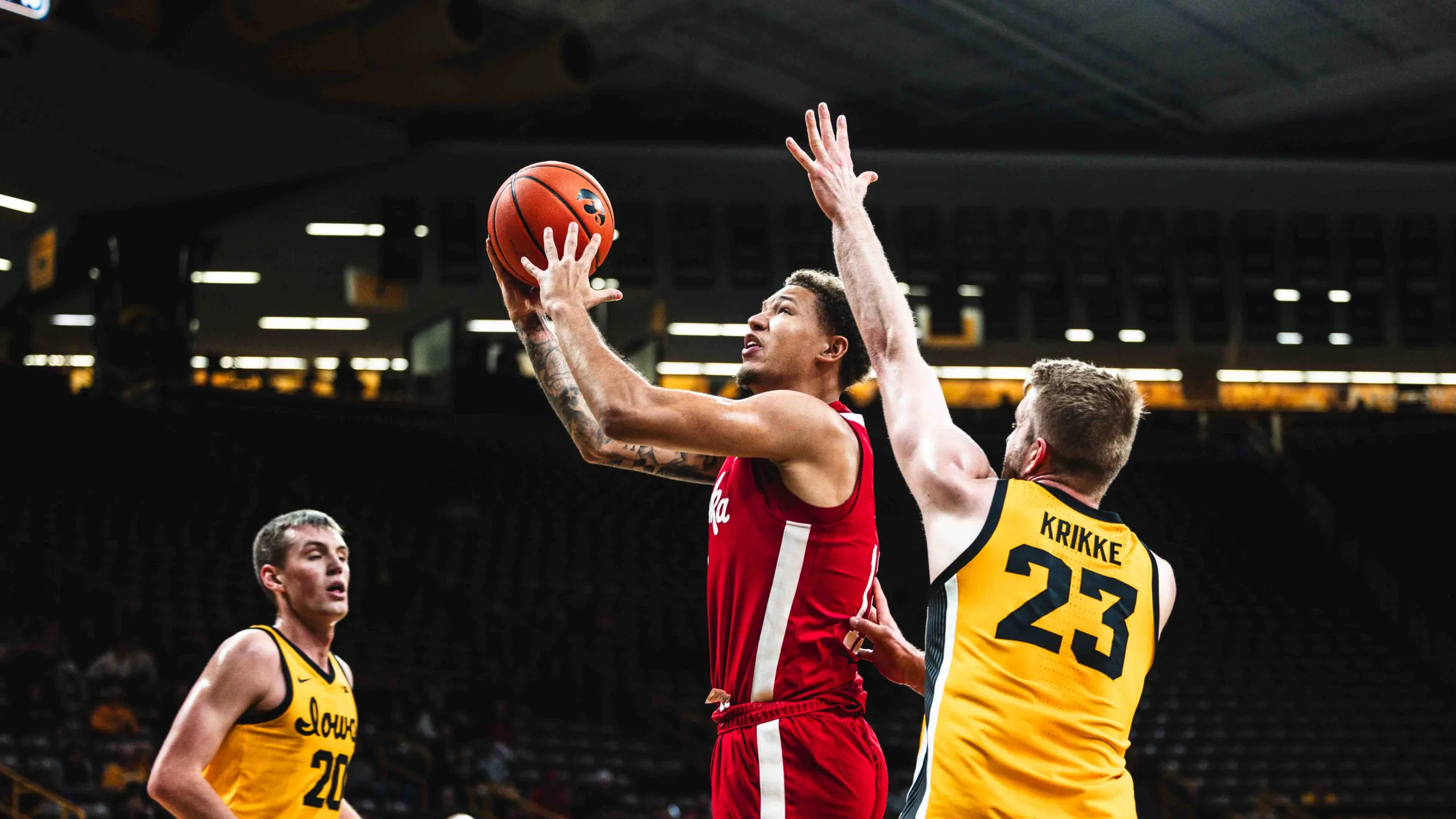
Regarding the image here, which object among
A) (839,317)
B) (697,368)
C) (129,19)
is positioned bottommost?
(839,317)

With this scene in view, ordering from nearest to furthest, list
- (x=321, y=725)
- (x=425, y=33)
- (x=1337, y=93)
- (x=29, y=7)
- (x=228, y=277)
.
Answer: (x=321, y=725) < (x=29, y=7) < (x=425, y=33) < (x=1337, y=93) < (x=228, y=277)

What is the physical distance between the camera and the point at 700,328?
24.4 m

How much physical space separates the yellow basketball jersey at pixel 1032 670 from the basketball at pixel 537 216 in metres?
1.48

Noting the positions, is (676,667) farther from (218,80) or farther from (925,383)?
(925,383)

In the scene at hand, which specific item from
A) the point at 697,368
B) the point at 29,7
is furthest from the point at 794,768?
the point at 697,368

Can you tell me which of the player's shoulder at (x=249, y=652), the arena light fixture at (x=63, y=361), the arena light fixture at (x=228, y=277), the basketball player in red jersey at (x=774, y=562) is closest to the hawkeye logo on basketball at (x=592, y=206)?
the basketball player in red jersey at (x=774, y=562)

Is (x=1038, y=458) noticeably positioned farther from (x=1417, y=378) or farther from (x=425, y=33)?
(x=1417, y=378)

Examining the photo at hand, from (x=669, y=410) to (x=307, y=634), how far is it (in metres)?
2.38

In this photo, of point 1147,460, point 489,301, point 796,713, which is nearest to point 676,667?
point 489,301

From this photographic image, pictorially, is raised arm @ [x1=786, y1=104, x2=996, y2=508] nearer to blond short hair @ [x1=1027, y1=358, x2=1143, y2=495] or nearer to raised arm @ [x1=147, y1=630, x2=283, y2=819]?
blond short hair @ [x1=1027, y1=358, x2=1143, y2=495]

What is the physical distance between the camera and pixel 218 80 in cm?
1639

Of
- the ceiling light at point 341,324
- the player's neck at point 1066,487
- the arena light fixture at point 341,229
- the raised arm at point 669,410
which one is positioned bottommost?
the player's neck at point 1066,487

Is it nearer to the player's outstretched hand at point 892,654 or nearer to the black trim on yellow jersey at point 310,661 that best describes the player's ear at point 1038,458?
the player's outstretched hand at point 892,654

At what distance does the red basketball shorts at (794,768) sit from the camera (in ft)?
10.1
